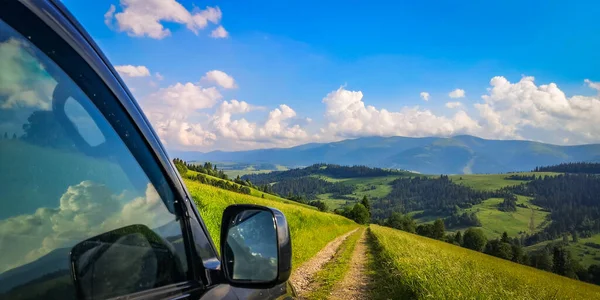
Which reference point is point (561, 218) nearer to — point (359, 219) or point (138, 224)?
point (359, 219)

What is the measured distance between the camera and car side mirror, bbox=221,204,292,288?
1768mm

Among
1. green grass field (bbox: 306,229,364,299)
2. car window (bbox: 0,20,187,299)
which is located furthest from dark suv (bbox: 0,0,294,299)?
green grass field (bbox: 306,229,364,299)

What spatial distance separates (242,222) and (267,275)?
312mm

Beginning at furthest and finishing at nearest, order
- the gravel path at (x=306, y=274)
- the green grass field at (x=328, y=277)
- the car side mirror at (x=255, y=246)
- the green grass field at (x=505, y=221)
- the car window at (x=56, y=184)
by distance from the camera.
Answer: the green grass field at (x=505, y=221) < the gravel path at (x=306, y=274) < the green grass field at (x=328, y=277) < the car side mirror at (x=255, y=246) < the car window at (x=56, y=184)

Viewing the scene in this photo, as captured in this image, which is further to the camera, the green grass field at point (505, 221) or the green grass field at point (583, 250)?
the green grass field at point (505, 221)

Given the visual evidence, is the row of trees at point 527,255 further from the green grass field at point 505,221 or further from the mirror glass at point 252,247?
the mirror glass at point 252,247

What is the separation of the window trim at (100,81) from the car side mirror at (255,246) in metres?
0.15

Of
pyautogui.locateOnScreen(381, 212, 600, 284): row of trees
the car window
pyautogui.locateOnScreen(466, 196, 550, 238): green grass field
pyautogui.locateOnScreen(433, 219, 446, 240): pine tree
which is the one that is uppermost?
the car window

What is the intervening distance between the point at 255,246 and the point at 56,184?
0.98 m

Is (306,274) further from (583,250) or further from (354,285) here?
(583,250)

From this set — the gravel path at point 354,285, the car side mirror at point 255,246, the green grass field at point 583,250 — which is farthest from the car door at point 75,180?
the green grass field at point 583,250

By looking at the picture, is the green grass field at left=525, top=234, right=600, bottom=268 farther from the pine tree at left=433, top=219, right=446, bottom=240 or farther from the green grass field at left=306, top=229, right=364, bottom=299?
the green grass field at left=306, top=229, right=364, bottom=299

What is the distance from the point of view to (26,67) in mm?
1142

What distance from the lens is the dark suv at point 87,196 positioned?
1.08 m
